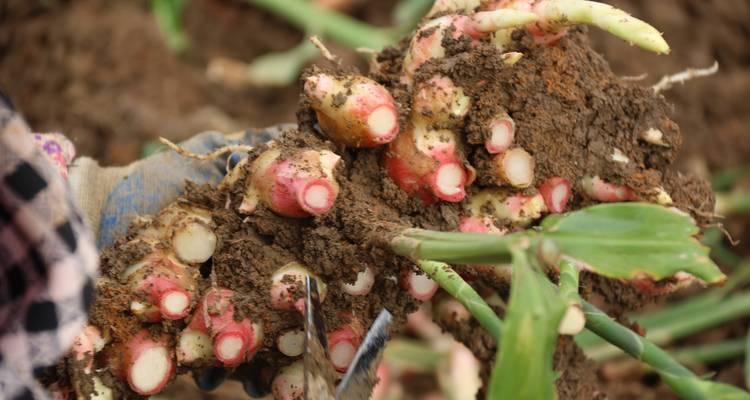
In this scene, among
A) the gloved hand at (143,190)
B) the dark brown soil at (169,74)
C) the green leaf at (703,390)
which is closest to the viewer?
the green leaf at (703,390)

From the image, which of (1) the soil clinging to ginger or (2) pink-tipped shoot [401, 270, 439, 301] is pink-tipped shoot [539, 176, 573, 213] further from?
(2) pink-tipped shoot [401, 270, 439, 301]

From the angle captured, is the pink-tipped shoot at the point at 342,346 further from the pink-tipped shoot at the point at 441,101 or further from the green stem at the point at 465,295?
the pink-tipped shoot at the point at 441,101

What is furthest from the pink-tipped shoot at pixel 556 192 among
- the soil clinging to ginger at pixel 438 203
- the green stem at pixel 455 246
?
the green stem at pixel 455 246

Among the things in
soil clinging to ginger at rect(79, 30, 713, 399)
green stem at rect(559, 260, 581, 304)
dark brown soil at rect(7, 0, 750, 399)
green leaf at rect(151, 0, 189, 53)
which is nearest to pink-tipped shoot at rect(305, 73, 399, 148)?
soil clinging to ginger at rect(79, 30, 713, 399)

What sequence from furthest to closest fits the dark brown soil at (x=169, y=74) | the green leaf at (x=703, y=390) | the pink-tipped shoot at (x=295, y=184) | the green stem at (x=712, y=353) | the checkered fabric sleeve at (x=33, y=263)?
the dark brown soil at (x=169, y=74) → the green stem at (x=712, y=353) → the pink-tipped shoot at (x=295, y=184) → the green leaf at (x=703, y=390) → the checkered fabric sleeve at (x=33, y=263)

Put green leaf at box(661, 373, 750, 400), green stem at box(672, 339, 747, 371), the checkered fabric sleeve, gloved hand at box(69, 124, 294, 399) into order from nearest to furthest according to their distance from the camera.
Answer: the checkered fabric sleeve → green leaf at box(661, 373, 750, 400) → gloved hand at box(69, 124, 294, 399) → green stem at box(672, 339, 747, 371)

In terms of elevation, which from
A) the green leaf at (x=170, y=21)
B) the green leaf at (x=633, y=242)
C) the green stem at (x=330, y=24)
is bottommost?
the green leaf at (x=170, y=21)

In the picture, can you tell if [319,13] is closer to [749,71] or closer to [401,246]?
[749,71]
